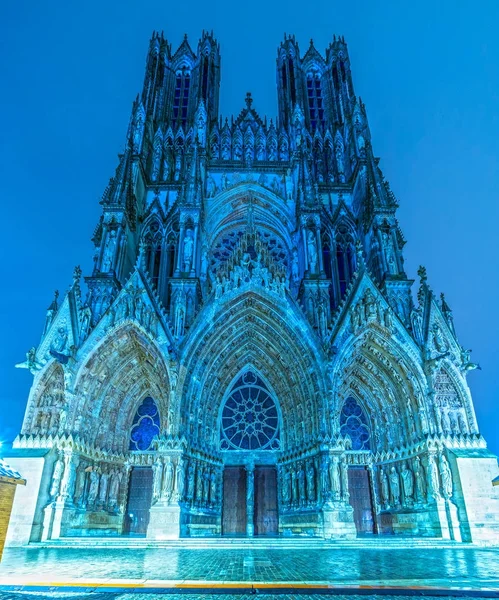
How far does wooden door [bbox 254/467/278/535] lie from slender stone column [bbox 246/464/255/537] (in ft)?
1.25

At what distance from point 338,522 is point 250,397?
6.32 meters

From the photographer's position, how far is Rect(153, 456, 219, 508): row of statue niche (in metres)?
14.6

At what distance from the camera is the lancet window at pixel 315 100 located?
28.3 m

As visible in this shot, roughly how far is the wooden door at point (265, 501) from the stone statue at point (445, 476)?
20.9 feet

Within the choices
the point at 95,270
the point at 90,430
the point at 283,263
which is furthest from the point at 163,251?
the point at 90,430

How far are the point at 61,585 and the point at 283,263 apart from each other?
1870 centimetres

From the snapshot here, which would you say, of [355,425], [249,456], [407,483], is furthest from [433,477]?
[249,456]

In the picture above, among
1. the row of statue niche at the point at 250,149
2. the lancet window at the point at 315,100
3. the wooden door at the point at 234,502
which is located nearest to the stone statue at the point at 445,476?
the wooden door at the point at 234,502

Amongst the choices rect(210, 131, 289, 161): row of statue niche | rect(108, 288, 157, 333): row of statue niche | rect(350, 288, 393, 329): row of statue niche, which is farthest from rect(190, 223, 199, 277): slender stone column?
rect(350, 288, 393, 329): row of statue niche

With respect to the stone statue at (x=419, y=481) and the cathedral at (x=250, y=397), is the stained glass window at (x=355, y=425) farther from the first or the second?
the stone statue at (x=419, y=481)

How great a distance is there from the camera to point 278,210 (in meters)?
22.8

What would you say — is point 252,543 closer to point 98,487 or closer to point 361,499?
point 361,499

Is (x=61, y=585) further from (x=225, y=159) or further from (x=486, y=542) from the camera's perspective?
(x=225, y=159)

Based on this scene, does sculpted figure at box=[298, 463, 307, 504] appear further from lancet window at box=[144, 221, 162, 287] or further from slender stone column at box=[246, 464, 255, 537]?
lancet window at box=[144, 221, 162, 287]
